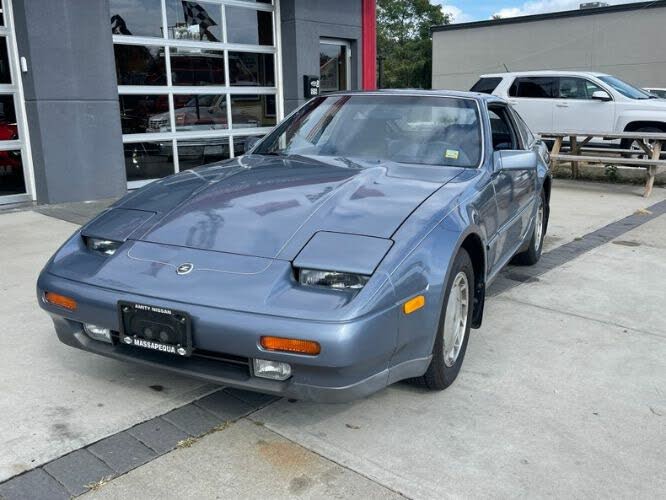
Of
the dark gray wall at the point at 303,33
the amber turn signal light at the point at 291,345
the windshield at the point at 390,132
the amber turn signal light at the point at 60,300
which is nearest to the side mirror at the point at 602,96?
the dark gray wall at the point at 303,33

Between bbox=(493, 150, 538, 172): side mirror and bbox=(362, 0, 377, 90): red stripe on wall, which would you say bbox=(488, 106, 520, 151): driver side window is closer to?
bbox=(493, 150, 538, 172): side mirror

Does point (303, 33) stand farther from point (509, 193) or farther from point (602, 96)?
point (509, 193)

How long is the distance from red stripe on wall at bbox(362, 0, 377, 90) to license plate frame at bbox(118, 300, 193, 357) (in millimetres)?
10391

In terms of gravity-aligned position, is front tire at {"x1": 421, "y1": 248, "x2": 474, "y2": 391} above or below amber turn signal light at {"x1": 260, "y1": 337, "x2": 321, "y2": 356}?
below

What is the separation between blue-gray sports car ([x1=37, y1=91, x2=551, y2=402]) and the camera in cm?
257

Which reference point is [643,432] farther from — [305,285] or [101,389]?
[101,389]

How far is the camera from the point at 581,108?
12.6 m

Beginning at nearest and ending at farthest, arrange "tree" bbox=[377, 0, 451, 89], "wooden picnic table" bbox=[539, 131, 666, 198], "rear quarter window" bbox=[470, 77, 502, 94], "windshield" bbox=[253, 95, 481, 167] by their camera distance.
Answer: "windshield" bbox=[253, 95, 481, 167], "wooden picnic table" bbox=[539, 131, 666, 198], "rear quarter window" bbox=[470, 77, 502, 94], "tree" bbox=[377, 0, 451, 89]

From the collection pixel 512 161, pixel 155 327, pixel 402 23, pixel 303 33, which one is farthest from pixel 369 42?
pixel 402 23

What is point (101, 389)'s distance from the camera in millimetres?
3219

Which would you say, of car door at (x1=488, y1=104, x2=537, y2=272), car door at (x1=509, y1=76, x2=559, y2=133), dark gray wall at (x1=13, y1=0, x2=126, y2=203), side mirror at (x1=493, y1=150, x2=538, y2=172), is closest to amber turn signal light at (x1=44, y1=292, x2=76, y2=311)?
car door at (x1=488, y1=104, x2=537, y2=272)

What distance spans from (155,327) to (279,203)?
0.89 metres

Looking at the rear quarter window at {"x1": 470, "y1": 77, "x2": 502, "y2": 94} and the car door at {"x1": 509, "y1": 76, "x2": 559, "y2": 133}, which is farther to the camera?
the rear quarter window at {"x1": 470, "y1": 77, "x2": 502, "y2": 94}

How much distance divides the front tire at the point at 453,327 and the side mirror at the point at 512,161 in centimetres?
77
